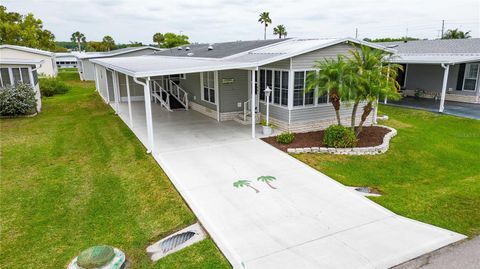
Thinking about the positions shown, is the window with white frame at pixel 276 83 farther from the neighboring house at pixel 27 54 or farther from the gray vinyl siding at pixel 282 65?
the neighboring house at pixel 27 54

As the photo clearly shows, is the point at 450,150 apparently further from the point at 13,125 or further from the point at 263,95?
the point at 13,125

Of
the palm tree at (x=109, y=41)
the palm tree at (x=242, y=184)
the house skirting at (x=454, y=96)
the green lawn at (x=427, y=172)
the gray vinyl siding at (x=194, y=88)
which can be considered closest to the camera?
the green lawn at (x=427, y=172)

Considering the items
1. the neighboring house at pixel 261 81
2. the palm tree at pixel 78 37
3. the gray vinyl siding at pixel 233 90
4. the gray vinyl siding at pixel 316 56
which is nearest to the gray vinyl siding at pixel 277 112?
the neighboring house at pixel 261 81

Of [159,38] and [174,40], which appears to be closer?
[174,40]

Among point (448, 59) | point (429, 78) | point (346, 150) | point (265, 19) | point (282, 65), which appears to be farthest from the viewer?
point (265, 19)

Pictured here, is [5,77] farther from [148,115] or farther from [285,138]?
[285,138]

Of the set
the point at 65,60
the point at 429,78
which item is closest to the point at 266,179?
the point at 429,78

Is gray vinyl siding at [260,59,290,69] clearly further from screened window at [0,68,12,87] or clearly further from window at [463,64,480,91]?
screened window at [0,68,12,87]
